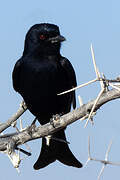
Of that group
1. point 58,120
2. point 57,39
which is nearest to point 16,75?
point 57,39

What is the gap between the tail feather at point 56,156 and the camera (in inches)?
229

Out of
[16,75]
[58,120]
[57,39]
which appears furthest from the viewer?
[16,75]

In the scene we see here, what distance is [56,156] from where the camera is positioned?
6.00 m

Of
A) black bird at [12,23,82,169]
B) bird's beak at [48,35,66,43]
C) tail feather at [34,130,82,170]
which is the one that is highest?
bird's beak at [48,35,66,43]

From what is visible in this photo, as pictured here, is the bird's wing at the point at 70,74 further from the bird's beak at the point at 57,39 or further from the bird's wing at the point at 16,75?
the bird's wing at the point at 16,75

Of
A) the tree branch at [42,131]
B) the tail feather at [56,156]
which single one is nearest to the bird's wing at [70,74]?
the tail feather at [56,156]

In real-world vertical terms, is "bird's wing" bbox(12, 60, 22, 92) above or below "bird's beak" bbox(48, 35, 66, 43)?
below

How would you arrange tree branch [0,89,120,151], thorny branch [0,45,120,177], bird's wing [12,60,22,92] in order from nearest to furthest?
thorny branch [0,45,120,177] < tree branch [0,89,120,151] < bird's wing [12,60,22,92]

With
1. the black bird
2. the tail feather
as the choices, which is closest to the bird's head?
the black bird

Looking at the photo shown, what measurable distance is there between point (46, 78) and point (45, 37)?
2.13 ft

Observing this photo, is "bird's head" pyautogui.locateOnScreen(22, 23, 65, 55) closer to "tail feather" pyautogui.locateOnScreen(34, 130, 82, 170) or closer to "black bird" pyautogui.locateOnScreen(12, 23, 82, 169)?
"black bird" pyautogui.locateOnScreen(12, 23, 82, 169)

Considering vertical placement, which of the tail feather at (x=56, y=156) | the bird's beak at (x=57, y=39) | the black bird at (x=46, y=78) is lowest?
the tail feather at (x=56, y=156)

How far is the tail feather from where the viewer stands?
5812mm

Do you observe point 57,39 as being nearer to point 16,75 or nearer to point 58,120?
point 16,75
